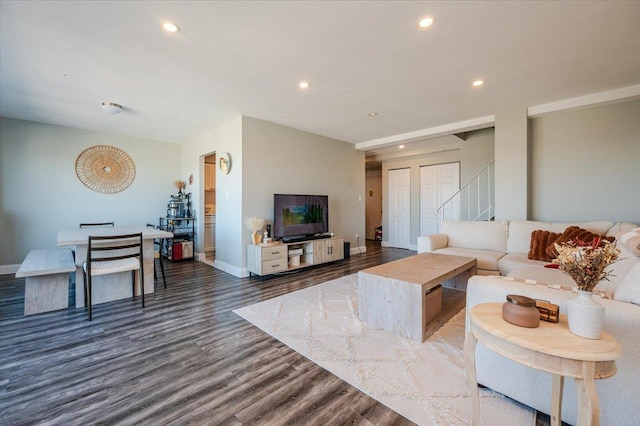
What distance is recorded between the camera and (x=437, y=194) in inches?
265

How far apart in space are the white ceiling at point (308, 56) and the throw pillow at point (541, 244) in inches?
69.7

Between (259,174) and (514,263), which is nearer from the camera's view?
(514,263)

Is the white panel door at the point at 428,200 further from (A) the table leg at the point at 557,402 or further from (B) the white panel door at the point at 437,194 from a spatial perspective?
(A) the table leg at the point at 557,402

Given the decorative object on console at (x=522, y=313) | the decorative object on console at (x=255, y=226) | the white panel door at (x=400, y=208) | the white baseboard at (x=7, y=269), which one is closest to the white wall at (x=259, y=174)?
the decorative object on console at (x=255, y=226)

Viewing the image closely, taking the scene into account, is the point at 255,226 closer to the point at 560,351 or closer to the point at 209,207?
the point at 209,207

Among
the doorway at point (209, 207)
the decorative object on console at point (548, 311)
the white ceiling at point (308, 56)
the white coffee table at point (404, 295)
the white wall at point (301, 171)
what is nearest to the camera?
the decorative object on console at point (548, 311)

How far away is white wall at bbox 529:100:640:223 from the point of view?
3.57m

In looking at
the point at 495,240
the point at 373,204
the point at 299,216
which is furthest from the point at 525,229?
the point at 373,204

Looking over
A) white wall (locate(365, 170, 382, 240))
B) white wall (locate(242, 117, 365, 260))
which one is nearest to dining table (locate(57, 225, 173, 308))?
white wall (locate(242, 117, 365, 260))

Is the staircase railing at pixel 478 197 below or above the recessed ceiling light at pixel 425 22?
below

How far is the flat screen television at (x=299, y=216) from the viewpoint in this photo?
14.9 ft

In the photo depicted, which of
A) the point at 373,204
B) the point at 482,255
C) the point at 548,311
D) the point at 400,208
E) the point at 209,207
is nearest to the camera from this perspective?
the point at 548,311

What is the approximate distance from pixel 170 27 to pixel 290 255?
131 inches

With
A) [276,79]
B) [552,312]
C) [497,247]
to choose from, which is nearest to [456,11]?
[276,79]
